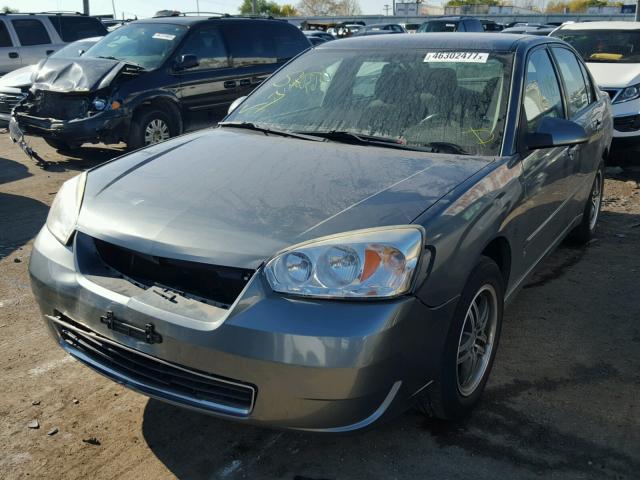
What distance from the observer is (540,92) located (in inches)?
156

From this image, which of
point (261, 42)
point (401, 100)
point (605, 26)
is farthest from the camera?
point (261, 42)

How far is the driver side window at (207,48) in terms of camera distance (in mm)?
9055

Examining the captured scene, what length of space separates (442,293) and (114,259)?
4.48 ft

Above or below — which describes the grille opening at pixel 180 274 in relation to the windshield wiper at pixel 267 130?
below

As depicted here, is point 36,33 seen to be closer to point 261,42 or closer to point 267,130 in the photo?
point 261,42

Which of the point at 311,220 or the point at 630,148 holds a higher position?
the point at 311,220

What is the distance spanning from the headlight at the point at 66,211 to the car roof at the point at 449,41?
1.94m

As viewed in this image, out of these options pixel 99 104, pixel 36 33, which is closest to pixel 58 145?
pixel 99 104

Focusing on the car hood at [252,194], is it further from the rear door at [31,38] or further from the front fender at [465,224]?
the rear door at [31,38]

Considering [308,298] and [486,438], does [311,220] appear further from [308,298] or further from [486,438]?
[486,438]

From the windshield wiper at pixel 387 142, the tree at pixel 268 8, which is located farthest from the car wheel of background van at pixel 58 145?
the tree at pixel 268 8

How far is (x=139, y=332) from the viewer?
2.54 m

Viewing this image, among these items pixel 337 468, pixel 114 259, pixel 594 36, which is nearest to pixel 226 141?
pixel 114 259

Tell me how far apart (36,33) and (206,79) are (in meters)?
7.14
